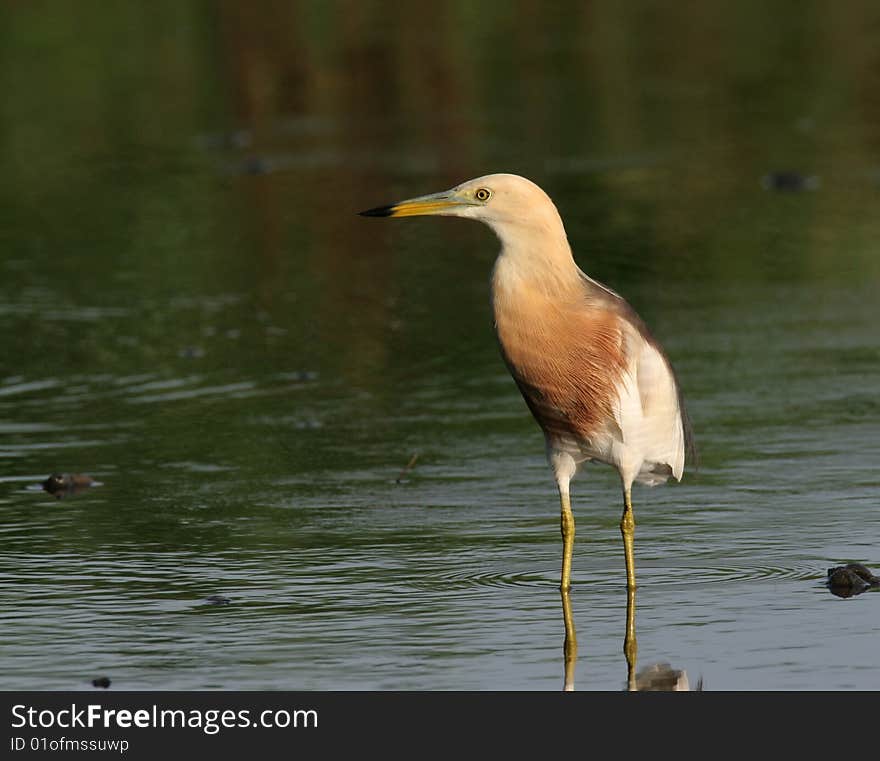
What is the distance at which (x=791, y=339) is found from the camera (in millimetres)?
12422

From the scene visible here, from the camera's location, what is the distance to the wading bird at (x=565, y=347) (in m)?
7.86

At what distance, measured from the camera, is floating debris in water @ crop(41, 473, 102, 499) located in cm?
973

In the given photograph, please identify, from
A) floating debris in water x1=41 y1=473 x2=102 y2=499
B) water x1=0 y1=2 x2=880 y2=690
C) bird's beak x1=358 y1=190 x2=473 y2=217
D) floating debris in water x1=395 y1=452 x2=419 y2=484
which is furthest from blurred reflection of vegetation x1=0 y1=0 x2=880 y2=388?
bird's beak x1=358 y1=190 x2=473 y2=217

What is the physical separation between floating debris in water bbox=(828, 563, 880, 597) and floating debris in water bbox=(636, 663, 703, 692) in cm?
103

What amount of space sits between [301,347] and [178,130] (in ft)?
31.9

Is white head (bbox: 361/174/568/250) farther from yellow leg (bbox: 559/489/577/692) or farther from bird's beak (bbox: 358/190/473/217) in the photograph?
yellow leg (bbox: 559/489/577/692)

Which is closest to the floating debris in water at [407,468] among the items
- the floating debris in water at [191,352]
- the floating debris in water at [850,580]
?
the floating debris in water at [850,580]

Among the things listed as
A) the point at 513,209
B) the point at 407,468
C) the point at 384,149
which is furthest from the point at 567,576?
the point at 384,149

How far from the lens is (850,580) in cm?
791

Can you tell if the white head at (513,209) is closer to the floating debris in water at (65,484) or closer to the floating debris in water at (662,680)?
the floating debris in water at (662,680)

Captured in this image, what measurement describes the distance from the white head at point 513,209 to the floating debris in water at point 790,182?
10.2m

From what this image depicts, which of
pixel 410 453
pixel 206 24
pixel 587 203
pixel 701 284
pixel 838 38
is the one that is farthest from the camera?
pixel 206 24
